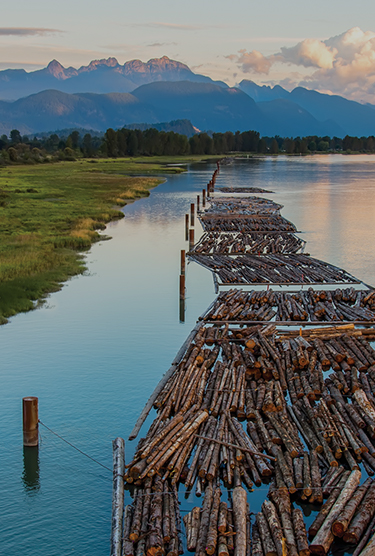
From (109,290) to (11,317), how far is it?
6599 millimetres

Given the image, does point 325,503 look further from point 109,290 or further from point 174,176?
point 174,176

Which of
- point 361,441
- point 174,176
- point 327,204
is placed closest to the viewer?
point 361,441

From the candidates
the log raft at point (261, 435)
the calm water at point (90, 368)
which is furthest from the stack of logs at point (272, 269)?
the log raft at point (261, 435)

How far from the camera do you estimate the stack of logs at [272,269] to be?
3303 centimetres

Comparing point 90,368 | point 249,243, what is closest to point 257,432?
point 90,368

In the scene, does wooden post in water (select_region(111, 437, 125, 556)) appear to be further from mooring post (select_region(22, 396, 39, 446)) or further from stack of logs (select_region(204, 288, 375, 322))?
stack of logs (select_region(204, 288, 375, 322))

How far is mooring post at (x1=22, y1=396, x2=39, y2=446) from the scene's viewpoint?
15.5 metres

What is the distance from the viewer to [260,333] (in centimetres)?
2288

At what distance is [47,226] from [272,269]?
22.1 metres

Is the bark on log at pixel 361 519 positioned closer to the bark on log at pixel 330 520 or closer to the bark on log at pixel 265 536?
the bark on log at pixel 330 520

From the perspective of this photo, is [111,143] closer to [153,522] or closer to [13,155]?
[13,155]

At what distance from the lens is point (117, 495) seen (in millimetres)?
13250

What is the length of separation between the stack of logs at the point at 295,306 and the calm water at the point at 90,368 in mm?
1716

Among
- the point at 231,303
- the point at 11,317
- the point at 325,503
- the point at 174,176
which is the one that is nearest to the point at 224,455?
the point at 325,503
